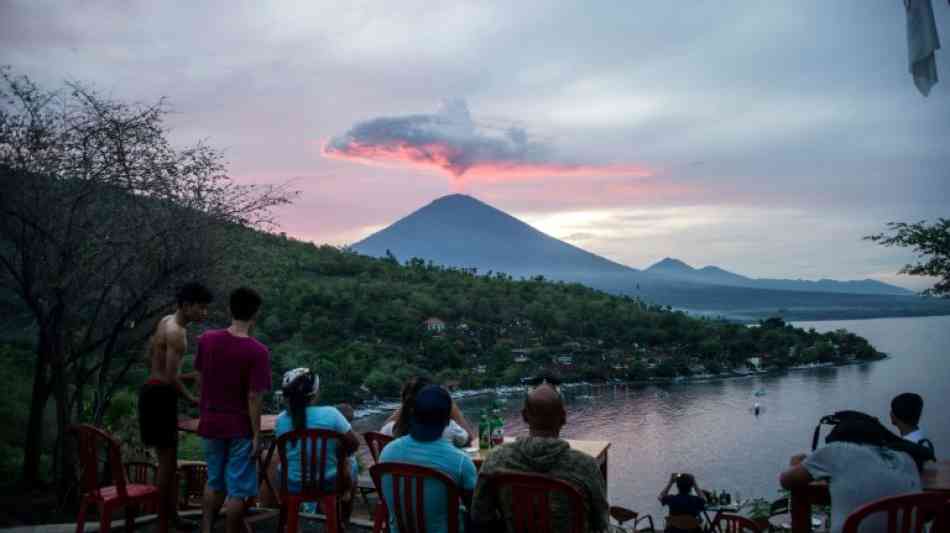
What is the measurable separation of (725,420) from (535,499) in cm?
4391

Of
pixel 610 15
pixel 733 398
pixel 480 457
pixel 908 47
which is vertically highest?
pixel 610 15

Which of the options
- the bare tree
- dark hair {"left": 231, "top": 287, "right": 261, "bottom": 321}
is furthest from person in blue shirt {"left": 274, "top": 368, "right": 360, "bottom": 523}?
the bare tree

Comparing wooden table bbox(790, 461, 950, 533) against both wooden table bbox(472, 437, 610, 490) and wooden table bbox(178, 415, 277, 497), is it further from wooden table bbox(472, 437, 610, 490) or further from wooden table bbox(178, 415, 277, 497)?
wooden table bbox(178, 415, 277, 497)

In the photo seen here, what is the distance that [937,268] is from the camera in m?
10.6

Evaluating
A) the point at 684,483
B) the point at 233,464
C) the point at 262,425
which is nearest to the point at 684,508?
the point at 684,483

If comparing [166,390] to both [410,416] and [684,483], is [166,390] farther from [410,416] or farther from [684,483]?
[684,483]

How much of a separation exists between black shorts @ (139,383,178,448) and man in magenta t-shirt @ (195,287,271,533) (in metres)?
0.40

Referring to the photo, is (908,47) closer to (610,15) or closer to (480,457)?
(480,457)

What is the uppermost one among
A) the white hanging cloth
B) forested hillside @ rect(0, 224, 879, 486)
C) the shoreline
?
the white hanging cloth

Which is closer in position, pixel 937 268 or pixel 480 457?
pixel 480 457

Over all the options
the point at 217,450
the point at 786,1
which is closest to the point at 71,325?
the point at 217,450

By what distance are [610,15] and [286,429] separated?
28670mm

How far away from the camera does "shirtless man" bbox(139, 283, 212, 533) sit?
355cm

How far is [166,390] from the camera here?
3.61m
